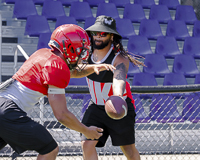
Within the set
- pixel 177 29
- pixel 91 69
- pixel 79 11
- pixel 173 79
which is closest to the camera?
pixel 91 69

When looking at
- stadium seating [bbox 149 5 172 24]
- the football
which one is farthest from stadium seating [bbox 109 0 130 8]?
the football

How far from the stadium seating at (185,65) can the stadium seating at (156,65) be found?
28 cm

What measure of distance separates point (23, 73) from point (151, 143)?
3.17m

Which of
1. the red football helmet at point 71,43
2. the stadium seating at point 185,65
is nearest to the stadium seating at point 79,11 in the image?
the stadium seating at point 185,65

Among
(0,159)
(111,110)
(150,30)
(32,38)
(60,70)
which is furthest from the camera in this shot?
(150,30)

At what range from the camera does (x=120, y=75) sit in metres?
2.38

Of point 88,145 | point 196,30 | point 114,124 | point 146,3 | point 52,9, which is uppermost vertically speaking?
point 114,124

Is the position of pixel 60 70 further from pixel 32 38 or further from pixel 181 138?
pixel 32 38

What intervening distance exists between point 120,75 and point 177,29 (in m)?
6.04

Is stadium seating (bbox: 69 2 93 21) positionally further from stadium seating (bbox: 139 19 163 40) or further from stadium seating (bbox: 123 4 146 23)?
stadium seating (bbox: 139 19 163 40)

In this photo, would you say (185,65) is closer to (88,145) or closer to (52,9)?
(52,9)

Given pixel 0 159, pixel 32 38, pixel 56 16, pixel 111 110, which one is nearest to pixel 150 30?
pixel 56 16

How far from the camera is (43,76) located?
74.6 inches

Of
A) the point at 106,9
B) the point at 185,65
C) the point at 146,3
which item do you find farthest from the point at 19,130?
the point at 146,3
